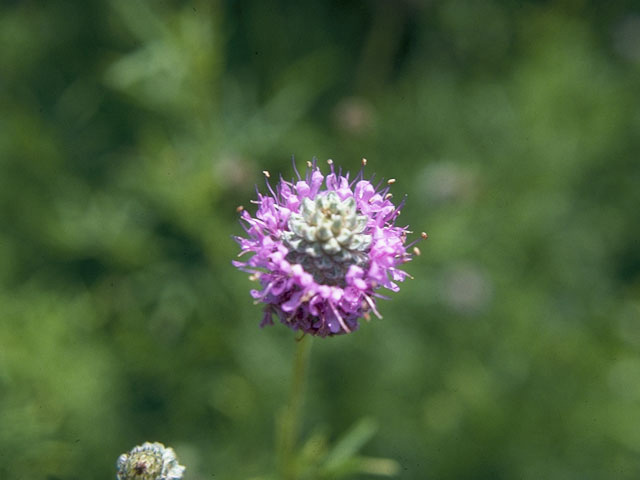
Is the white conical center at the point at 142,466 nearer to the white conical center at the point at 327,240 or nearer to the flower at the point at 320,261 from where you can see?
the flower at the point at 320,261

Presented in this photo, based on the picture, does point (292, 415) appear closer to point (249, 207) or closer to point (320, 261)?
point (320, 261)

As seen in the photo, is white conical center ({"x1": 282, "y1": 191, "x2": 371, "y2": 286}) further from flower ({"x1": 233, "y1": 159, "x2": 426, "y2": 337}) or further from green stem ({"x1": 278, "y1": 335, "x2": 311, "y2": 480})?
green stem ({"x1": 278, "y1": 335, "x2": 311, "y2": 480})

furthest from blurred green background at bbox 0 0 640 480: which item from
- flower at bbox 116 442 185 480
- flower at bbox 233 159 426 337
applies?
flower at bbox 233 159 426 337

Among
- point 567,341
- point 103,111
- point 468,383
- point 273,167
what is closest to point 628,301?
point 567,341

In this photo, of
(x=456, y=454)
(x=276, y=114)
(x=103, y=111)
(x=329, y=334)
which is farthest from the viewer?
(x=103, y=111)

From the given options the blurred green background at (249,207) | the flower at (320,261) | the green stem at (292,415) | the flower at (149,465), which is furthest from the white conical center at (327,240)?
the blurred green background at (249,207)

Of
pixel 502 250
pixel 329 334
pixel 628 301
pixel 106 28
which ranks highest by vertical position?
pixel 106 28

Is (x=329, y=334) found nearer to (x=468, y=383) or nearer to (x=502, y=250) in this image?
(x=468, y=383)
